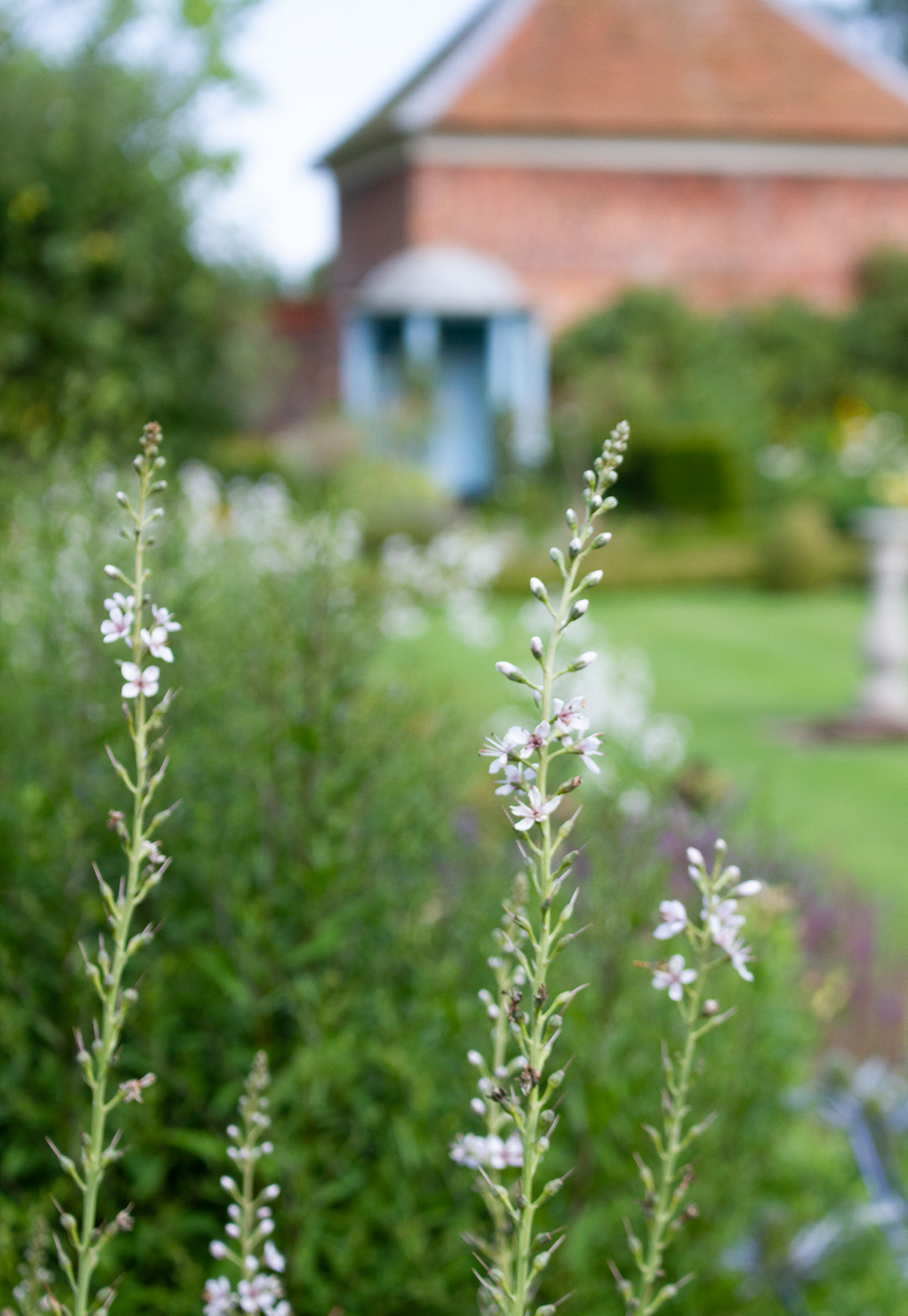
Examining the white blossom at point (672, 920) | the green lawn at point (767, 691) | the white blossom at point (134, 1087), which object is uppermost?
the white blossom at point (672, 920)

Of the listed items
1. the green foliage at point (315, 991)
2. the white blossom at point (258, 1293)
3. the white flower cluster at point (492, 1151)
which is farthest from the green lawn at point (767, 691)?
the white blossom at point (258, 1293)

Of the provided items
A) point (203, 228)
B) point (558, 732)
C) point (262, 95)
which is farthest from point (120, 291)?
Result: point (558, 732)

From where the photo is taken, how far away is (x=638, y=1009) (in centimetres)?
285

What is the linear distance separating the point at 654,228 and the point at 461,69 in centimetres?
441

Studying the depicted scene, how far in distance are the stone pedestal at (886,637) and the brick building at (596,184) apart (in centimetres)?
1461

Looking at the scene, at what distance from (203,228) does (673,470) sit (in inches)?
323

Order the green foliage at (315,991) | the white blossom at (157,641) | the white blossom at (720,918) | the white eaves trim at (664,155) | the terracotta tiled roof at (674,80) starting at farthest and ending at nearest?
1. the terracotta tiled roof at (674,80)
2. the white eaves trim at (664,155)
3. the green foliage at (315,991)
4. the white blossom at (720,918)
5. the white blossom at (157,641)

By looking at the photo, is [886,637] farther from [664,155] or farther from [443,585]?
[664,155]

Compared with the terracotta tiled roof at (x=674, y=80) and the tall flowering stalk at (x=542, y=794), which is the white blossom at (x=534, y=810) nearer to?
the tall flowering stalk at (x=542, y=794)

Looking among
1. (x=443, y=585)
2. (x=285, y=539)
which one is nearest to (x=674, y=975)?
(x=285, y=539)

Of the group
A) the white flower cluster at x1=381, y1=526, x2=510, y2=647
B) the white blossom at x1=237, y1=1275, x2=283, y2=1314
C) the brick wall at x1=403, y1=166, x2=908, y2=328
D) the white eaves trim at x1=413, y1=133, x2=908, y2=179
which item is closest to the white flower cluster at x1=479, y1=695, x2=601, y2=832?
the white blossom at x1=237, y1=1275, x2=283, y2=1314

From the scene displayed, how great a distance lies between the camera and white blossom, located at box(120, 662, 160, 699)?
4.00ft

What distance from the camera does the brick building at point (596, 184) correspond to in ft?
84.6

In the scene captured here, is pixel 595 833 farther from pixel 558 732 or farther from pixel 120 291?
pixel 120 291
